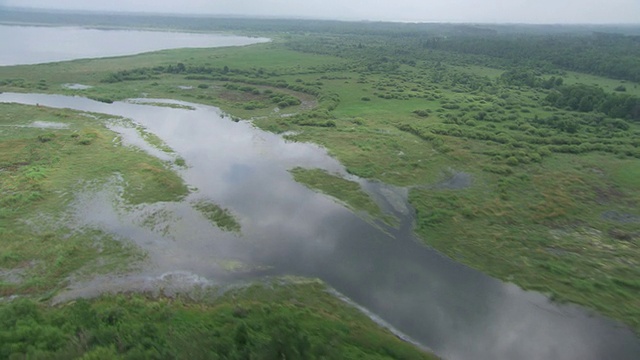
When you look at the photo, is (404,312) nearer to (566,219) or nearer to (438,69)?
(566,219)

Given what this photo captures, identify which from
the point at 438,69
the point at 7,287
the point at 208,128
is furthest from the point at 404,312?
the point at 438,69

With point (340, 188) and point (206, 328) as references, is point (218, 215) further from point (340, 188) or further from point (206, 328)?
point (206, 328)

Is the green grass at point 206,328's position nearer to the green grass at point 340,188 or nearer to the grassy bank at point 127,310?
the grassy bank at point 127,310

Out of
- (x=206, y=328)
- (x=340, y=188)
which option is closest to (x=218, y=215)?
(x=340, y=188)

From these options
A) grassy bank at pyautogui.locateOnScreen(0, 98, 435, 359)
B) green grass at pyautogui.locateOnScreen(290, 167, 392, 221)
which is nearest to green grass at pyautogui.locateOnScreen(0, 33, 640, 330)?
green grass at pyautogui.locateOnScreen(290, 167, 392, 221)

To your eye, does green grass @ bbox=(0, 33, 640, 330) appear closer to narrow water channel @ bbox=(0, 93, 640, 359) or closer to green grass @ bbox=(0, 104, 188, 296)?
narrow water channel @ bbox=(0, 93, 640, 359)
